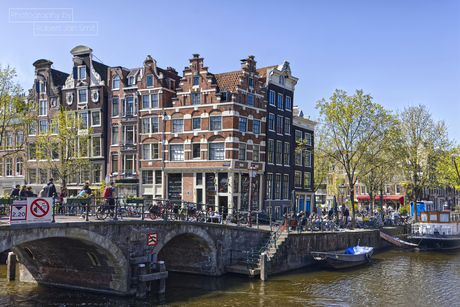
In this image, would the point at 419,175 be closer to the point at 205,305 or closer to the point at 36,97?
the point at 205,305

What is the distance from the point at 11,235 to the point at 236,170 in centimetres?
2478

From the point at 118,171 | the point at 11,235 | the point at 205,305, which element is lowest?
the point at 205,305

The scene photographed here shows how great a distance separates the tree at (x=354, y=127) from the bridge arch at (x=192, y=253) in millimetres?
16984

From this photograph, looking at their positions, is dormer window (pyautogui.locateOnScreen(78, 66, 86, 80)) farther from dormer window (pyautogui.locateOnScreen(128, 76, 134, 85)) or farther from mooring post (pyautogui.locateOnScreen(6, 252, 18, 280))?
mooring post (pyautogui.locateOnScreen(6, 252, 18, 280))

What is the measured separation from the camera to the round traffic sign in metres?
17.6

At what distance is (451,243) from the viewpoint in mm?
41531

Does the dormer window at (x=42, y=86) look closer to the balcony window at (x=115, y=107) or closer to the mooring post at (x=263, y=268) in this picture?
the balcony window at (x=115, y=107)

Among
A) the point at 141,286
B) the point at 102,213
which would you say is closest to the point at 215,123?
the point at 102,213

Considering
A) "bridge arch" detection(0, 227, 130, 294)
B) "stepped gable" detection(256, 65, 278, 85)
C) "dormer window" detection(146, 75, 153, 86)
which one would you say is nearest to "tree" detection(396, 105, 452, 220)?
"stepped gable" detection(256, 65, 278, 85)

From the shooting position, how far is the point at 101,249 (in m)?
20.9

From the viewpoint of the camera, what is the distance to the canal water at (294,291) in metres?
21.4

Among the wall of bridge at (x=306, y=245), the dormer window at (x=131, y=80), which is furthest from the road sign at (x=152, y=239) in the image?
the dormer window at (x=131, y=80)

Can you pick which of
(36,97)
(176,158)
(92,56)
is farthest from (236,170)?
(36,97)

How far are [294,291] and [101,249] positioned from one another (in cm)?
1003
